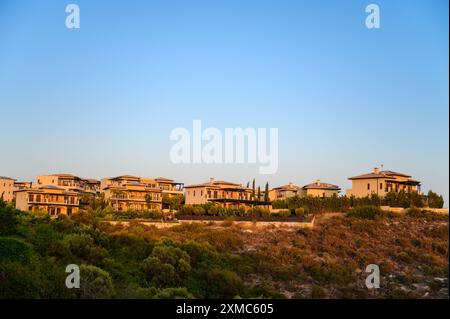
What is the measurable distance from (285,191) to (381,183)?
12694 mm

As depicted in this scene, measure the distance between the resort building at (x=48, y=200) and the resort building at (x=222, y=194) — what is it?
39.1 feet

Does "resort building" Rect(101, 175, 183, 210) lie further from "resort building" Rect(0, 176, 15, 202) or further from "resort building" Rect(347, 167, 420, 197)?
"resort building" Rect(347, 167, 420, 197)

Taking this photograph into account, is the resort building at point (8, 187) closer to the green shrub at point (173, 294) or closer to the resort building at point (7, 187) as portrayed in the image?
the resort building at point (7, 187)

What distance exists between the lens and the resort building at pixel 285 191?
185 feet

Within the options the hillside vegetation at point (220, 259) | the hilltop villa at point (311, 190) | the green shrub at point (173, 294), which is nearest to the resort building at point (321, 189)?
the hilltop villa at point (311, 190)

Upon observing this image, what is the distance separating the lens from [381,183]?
4700 centimetres

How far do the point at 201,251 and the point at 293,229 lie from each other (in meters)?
10.5

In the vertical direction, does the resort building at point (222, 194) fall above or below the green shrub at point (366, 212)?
above

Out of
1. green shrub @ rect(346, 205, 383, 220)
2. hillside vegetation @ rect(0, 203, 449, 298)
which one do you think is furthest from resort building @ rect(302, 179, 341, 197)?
hillside vegetation @ rect(0, 203, 449, 298)

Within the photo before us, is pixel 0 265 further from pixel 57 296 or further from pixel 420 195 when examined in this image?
pixel 420 195

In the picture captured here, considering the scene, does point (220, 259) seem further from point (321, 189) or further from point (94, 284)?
point (321, 189)

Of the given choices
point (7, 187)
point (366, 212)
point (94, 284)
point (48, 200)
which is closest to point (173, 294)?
point (94, 284)

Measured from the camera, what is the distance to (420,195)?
41.5 metres

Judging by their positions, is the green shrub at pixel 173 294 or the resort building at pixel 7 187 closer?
the green shrub at pixel 173 294
